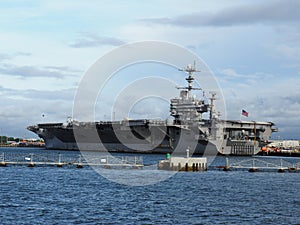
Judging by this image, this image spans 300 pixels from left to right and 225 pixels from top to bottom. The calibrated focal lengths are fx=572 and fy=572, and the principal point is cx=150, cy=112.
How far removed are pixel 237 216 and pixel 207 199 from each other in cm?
579

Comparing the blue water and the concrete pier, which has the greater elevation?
the concrete pier

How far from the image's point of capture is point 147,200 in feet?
94.4

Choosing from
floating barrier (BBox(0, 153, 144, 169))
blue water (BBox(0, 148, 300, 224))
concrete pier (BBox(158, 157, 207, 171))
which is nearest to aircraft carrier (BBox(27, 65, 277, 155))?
floating barrier (BBox(0, 153, 144, 169))

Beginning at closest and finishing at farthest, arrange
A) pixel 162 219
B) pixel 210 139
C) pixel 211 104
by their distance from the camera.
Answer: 1. pixel 162 219
2. pixel 210 139
3. pixel 211 104

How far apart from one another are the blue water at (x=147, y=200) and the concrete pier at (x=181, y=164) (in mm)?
3511

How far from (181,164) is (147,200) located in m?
18.3

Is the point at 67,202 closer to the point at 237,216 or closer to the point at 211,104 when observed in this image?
the point at 237,216

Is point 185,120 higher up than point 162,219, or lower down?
higher up

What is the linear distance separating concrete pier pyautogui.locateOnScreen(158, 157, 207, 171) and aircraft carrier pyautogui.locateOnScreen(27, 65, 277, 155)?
113 ft

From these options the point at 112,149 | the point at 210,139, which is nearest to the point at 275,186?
the point at 210,139

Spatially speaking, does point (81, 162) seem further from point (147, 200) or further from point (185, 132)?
point (147, 200)

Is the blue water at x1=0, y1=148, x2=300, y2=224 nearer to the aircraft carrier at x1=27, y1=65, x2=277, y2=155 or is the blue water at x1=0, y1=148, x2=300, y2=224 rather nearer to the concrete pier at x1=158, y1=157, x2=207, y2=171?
the concrete pier at x1=158, y1=157, x2=207, y2=171

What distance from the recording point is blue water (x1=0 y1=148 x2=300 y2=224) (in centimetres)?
2305

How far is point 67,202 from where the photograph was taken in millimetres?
27094
